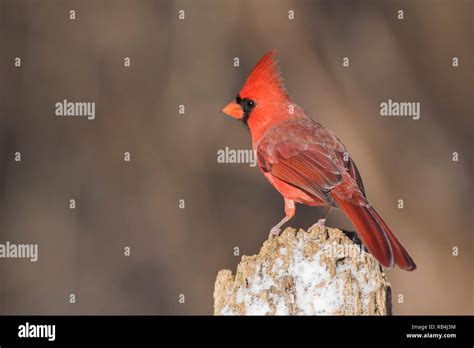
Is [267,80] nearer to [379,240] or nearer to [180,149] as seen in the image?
[379,240]

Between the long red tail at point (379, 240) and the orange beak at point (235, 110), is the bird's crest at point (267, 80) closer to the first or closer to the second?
the orange beak at point (235, 110)

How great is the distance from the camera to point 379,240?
2443mm

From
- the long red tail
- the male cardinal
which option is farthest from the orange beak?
the long red tail

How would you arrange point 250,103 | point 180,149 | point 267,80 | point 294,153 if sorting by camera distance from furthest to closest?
point 180,149 → point 250,103 → point 267,80 → point 294,153

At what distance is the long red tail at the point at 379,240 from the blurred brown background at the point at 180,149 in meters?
2.39

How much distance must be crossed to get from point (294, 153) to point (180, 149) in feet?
8.12

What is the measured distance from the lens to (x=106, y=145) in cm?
570

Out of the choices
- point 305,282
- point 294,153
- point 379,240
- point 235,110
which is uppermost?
point 235,110

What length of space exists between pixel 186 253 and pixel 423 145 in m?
1.72

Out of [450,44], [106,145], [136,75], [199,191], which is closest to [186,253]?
[199,191]

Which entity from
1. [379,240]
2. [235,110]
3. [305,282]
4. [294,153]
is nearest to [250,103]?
[235,110]

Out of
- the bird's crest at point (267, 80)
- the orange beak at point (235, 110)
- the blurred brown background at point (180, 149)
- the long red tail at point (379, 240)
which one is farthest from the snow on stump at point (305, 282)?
the blurred brown background at point (180, 149)
